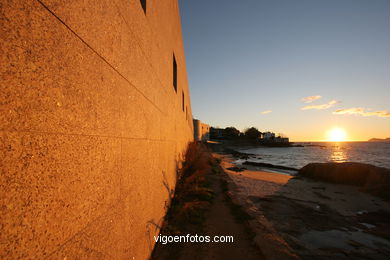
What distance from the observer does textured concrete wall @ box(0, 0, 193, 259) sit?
0.69 m

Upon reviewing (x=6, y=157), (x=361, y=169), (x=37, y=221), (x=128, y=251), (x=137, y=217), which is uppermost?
(x=6, y=157)

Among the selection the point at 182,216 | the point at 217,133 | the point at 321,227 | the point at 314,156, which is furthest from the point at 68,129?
the point at 217,133

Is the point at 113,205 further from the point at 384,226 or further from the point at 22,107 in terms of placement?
the point at 384,226

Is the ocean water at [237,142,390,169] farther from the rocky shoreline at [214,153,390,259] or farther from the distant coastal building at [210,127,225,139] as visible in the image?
the distant coastal building at [210,127,225,139]

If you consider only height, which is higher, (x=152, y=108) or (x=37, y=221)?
(x=152, y=108)

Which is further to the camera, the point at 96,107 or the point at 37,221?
the point at 96,107

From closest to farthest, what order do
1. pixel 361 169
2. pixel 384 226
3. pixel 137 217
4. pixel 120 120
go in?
pixel 120 120, pixel 137 217, pixel 384 226, pixel 361 169

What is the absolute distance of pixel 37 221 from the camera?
775mm

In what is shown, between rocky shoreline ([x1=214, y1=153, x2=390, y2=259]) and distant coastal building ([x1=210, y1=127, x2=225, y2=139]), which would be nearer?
rocky shoreline ([x1=214, y1=153, x2=390, y2=259])

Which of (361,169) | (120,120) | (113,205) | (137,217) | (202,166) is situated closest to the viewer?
A: (113,205)

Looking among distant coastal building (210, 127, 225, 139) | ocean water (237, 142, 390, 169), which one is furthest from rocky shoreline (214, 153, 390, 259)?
distant coastal building (210, 127, 225, 139)

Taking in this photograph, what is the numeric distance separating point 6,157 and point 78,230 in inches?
25.3

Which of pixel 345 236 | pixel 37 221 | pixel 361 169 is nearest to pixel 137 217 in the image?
pixel 37 221

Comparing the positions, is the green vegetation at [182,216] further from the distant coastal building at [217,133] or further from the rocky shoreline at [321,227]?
the distant coastal building at [217,133]
